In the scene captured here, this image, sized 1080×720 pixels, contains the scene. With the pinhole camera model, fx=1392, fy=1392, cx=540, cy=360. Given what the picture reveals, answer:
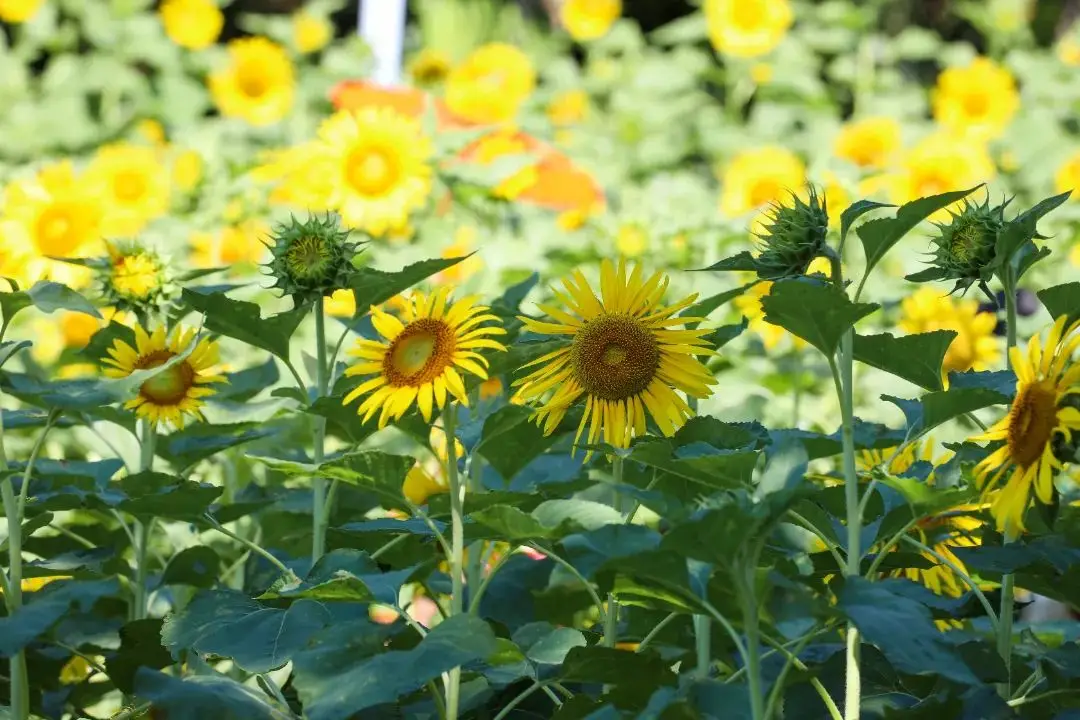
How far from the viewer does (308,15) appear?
4500 millimetres

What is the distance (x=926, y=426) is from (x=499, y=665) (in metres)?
0.34

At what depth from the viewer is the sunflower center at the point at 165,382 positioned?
1.17 m

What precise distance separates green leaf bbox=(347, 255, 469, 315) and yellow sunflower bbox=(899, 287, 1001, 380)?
45.6 inches

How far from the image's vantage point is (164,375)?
116cm

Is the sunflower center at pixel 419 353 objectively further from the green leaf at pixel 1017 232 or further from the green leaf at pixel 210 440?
the green leaf at pixel 1017 232

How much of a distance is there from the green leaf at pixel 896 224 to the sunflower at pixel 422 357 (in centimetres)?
25

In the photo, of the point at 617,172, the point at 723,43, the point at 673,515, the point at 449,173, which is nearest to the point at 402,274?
the point at 673,515

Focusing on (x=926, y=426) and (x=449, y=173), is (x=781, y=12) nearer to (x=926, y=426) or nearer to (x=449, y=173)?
(x=449, y=173)

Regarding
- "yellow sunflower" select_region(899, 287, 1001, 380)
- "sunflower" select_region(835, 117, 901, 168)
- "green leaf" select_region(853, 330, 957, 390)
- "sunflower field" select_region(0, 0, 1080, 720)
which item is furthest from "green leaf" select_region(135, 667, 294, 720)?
"sunflower" select_region(835, 117, 901, 168)

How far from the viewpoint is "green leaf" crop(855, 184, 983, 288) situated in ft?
2.85

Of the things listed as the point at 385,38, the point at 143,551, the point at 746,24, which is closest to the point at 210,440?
the point at 143,551

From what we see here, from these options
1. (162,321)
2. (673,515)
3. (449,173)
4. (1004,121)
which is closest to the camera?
(673,515)

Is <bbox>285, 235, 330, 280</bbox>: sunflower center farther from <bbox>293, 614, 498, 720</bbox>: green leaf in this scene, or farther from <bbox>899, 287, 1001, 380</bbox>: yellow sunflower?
<bbox>899, 287, 1001, 380</bbox>: yellow sunflower

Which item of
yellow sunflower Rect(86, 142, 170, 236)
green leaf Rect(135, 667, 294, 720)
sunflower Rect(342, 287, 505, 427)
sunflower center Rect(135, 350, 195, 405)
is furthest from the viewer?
yellow sunflower Rect(86, 142, 170, 236)
